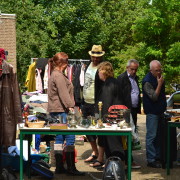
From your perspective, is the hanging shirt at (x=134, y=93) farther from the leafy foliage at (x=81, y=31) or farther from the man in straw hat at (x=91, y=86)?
the leafy foliage at (x=81, y=31)

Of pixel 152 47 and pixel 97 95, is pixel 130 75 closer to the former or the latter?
pixel 97 95

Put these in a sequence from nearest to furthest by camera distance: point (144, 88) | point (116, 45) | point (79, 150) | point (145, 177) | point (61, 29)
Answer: point (145, 177) → point (144, 88) → point (79, 150) → point (61, 29) → point (116, 45)

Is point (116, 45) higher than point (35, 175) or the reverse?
higher

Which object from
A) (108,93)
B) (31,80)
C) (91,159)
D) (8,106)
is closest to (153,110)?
(108,93)

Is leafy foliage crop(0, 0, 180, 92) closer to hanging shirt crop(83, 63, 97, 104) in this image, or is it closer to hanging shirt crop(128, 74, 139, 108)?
hanging shirt crop(83, 63, 97, 104)

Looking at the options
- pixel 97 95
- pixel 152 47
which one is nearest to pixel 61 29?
pixel 152 47

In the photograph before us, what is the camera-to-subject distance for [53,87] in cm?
717

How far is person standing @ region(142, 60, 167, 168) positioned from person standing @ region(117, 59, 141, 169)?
16 cm

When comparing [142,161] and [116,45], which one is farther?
[116,45]

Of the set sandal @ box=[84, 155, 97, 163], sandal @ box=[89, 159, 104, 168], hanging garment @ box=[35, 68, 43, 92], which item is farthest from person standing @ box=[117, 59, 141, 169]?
hanging garment @ box=[35, 68, 43, 92]

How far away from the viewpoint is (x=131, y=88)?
786cm

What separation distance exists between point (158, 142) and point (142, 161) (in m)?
0.59


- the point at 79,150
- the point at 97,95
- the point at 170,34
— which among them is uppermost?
the point at 170,34

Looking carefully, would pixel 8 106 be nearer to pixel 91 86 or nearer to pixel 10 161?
pixel 10 161
